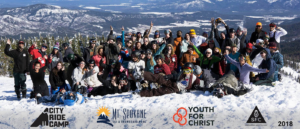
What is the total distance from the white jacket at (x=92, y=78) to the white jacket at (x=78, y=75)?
0.16 meters

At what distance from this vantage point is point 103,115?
8.42 metres

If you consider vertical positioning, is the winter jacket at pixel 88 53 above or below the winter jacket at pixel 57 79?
above

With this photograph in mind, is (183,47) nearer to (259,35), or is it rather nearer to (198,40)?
(198,40)

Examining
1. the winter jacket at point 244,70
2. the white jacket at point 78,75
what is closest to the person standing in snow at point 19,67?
the white jacket at point 78,75

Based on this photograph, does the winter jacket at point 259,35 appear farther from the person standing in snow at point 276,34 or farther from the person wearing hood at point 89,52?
the person wearing hood at point 89,52

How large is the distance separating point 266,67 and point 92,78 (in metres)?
6.99

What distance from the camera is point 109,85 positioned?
10422 millimetres

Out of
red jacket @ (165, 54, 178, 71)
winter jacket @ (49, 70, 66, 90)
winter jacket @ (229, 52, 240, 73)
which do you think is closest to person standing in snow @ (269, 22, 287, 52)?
winter jacket @ (229, 52, 240, 73)

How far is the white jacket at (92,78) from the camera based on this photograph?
1042cm

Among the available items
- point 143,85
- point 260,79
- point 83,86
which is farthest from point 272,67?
point 83,86

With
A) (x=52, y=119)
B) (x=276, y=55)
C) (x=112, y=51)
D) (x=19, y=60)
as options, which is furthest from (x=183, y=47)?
(x=19, y=60)

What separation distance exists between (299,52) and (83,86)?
200 meters

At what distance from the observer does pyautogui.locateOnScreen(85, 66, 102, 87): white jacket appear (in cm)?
1042

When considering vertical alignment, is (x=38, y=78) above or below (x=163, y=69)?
below
